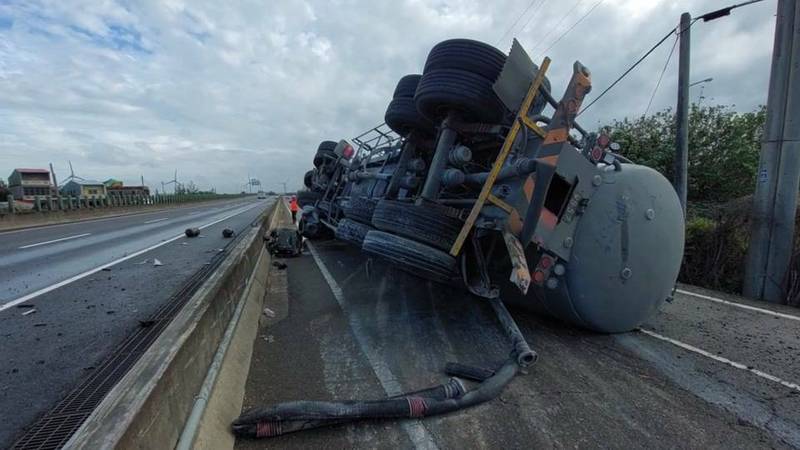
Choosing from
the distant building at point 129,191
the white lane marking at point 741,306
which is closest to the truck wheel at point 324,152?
the white lane marking at point 741,306

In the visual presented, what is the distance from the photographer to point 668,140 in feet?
43.3

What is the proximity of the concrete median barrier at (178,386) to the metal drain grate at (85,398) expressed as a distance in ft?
2.53

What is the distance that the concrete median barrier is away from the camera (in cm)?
165

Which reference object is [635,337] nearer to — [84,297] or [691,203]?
[84,297]

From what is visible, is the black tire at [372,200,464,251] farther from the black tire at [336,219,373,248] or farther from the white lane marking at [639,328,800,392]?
the white lane marking at [639,328,800,392]

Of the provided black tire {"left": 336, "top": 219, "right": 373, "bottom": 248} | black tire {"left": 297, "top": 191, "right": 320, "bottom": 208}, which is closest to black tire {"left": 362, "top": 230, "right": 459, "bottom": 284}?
black tire {"left": 336, "top": 219, "right": 373, "bottom": 248}

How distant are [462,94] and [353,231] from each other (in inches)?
91.8

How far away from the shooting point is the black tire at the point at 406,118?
17.9 feet

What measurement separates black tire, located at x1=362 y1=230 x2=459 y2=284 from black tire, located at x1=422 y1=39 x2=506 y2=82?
70.7 inches

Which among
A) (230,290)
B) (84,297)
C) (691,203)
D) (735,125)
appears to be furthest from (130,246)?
(735,125)

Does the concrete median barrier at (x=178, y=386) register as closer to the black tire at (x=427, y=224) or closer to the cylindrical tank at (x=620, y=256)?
the black tire at (x=427, y=224)

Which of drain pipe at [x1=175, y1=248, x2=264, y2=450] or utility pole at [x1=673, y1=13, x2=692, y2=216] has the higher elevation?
utility pole at [x1=673, y1=13, x2=692, y2=216]

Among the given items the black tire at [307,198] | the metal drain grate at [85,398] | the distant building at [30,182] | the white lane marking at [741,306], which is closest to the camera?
the metal drain grate at [85,398]

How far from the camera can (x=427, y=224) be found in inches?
148
